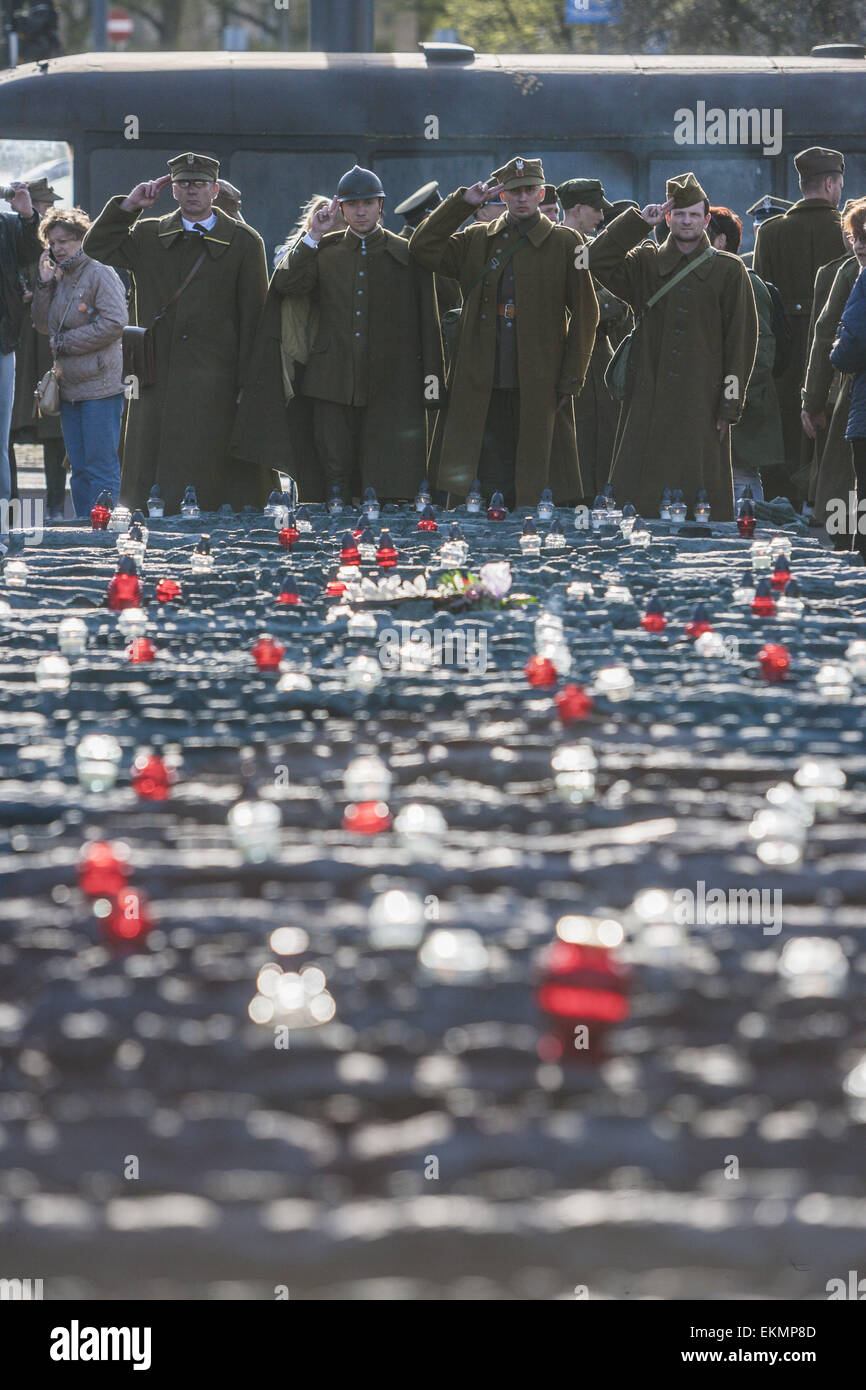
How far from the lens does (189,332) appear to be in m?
12.4

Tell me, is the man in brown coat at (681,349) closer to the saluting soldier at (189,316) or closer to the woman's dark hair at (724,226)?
the woman's dark hair at (724,226)

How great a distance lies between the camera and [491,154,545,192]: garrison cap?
11.9 metres

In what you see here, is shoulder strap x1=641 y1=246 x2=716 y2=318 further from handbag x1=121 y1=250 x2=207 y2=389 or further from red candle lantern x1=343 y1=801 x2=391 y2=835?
red candle lantern x1=343 y1=801 x2=391 y2=835

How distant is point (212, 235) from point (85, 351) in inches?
37.9

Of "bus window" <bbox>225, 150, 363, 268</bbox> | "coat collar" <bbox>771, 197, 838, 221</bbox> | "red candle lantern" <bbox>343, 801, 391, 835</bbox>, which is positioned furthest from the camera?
"bus window" <bbox>225, 150, 363, 268</bbox>

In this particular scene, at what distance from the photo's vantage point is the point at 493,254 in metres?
12.4

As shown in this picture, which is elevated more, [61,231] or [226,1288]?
[61,231]

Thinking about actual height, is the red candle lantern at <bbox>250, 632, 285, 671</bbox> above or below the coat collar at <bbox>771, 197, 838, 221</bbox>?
below

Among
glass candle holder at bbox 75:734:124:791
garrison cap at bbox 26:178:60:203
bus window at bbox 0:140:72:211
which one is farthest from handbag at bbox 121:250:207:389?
glass candle holder at bbox 75:734:124:791

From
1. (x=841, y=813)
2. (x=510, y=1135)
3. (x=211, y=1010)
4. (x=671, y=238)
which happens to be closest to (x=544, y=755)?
(x=841, y=813)

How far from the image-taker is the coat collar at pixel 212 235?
40.3 ft

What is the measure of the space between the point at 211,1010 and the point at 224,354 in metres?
9.30

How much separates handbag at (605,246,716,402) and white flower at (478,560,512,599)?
4.74 m
